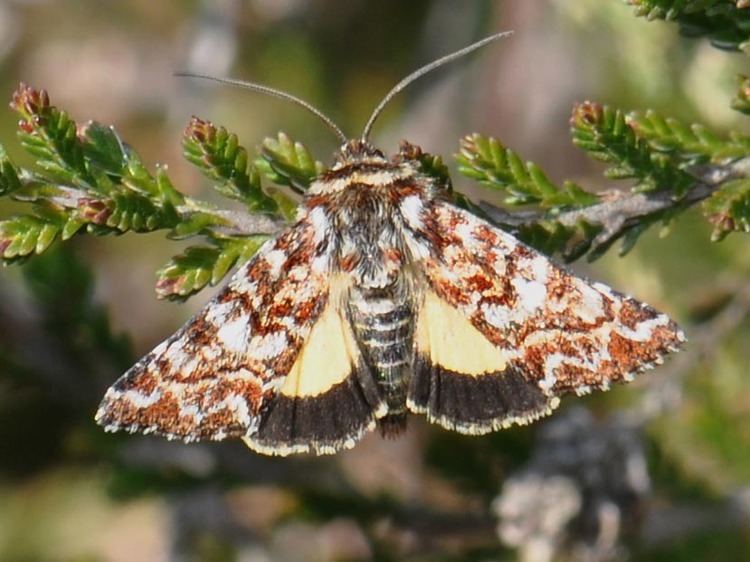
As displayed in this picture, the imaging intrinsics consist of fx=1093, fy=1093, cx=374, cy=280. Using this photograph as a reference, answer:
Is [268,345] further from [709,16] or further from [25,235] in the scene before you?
[709,16]

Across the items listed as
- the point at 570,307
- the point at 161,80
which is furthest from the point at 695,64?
the point at 161,80

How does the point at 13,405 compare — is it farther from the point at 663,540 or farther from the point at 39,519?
the point at 663,540

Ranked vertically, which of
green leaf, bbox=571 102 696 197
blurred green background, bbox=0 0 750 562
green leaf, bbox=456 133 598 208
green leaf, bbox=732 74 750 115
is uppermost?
green leaf, bbox=732 74 750 115

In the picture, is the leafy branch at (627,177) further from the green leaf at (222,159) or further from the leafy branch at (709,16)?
the green leaf at (222,159)

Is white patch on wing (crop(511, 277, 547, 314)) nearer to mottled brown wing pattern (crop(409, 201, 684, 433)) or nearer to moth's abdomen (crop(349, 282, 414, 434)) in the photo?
mottled brown wing pattern (crop(409, 201, 684, 433))

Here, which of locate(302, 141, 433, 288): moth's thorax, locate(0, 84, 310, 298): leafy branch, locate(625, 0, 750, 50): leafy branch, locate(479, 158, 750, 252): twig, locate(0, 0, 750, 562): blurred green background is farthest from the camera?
locate(0, 0, 750, 562): blurred green background

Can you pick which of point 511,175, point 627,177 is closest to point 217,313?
point 511,175

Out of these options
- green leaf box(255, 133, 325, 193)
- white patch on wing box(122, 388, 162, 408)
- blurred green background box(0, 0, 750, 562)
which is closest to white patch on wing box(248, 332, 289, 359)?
white patch on wing box(122, 388, 162, 408)

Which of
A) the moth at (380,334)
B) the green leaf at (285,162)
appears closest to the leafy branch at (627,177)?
the moth at (380,334)
